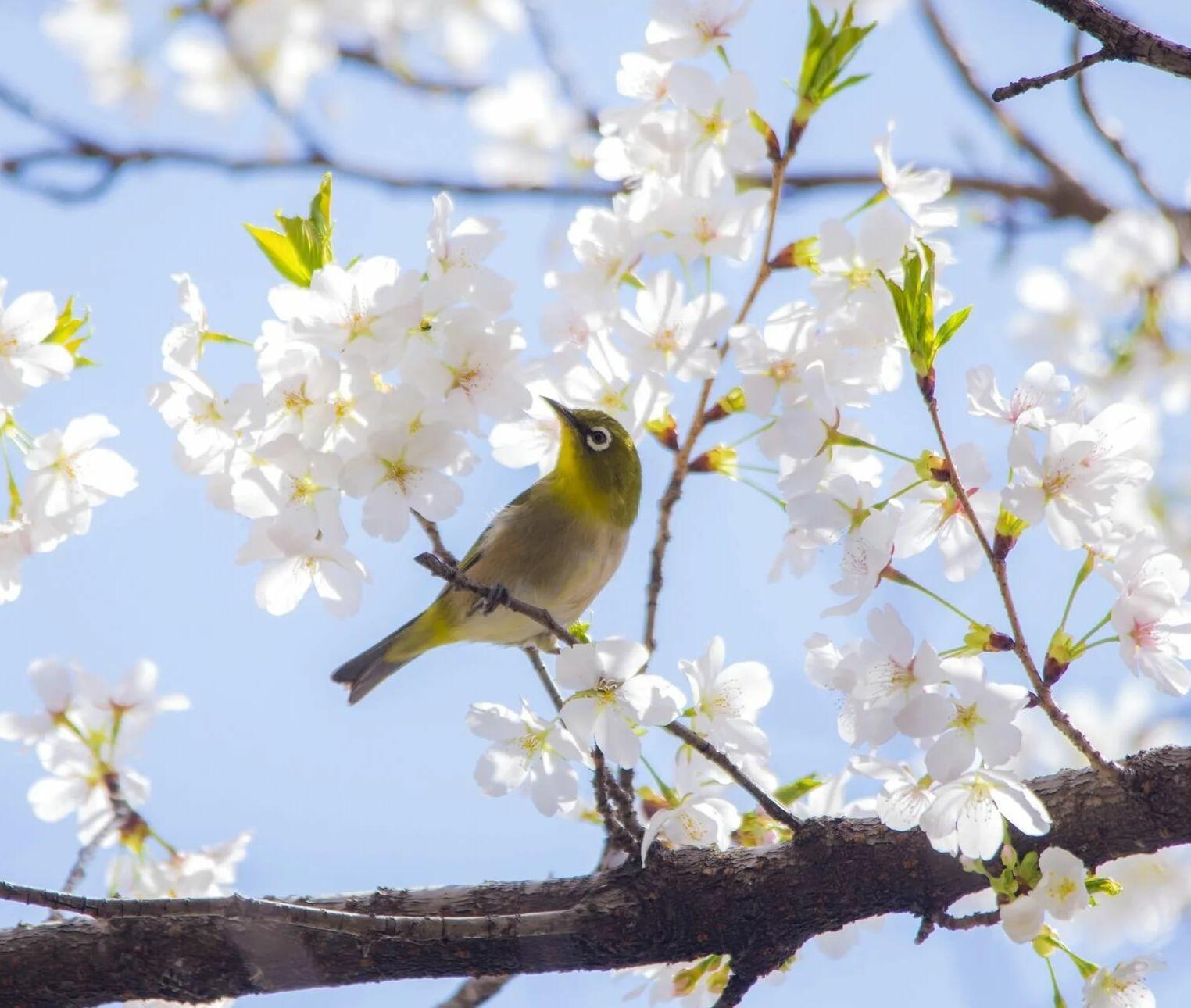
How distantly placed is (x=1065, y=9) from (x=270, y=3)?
6746 millimetres

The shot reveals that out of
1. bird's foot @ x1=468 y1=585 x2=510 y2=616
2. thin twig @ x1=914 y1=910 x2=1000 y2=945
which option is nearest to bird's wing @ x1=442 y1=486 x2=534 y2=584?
bird's foot @ x1=468 y1=585 x2=510 y2=616

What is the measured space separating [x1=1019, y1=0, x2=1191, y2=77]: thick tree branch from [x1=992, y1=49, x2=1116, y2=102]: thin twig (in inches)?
0.8

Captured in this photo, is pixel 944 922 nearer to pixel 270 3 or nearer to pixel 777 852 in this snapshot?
pixel 777 852

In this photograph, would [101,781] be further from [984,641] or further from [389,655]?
[984,641]

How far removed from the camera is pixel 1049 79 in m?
2.32

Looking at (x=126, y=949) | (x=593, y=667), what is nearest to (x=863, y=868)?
(x=593, y=667)

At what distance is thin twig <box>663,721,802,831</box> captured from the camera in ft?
9.19

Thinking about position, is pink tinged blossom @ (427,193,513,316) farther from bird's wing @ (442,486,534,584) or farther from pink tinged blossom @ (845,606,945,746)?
bird's wing @ (442,486,534,584)

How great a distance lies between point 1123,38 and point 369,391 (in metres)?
1.62

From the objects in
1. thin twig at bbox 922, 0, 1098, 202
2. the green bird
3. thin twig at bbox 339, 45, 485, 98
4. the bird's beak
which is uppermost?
thin twig at bbox 339, 45, 485, 98

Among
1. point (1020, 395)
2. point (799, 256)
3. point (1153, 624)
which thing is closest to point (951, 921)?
point (1153, 624)

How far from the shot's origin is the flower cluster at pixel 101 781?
12.9 feet

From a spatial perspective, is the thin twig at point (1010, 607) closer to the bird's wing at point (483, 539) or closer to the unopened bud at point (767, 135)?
the unopened bud at point (767, 135)

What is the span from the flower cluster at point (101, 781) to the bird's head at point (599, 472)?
6.40ft
